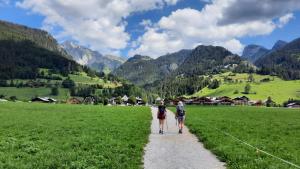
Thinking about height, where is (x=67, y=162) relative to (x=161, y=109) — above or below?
below

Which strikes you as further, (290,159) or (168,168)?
(290,159)

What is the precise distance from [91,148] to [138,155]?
139 inches

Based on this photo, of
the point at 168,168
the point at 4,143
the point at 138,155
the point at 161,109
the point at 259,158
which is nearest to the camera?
the point at 168,168

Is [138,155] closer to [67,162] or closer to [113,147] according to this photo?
[113,147]

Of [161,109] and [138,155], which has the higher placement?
[161,109]

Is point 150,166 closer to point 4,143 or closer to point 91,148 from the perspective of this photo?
point 91,148

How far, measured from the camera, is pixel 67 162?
1872 cm

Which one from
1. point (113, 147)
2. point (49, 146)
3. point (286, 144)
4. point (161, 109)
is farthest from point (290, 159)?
point (161, 109)

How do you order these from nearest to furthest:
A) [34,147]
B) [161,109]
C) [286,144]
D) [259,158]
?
[259,158] < [34,147] < [286,144] < [161,109]

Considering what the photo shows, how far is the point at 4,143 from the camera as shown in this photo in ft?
83.8

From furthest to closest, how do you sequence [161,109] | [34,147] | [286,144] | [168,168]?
[161,109], [286,144], [34,147], [168,168]

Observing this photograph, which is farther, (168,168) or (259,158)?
(259,158)

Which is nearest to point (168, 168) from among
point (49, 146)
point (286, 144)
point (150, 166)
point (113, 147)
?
point (150, 166)

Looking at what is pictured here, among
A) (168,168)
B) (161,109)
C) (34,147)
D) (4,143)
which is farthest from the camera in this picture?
(161,109)
